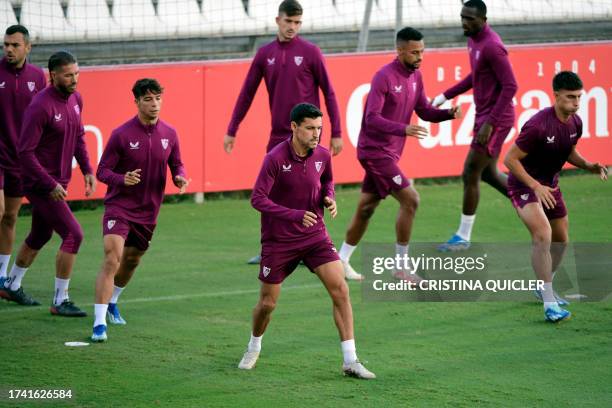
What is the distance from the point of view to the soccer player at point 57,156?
376 inches

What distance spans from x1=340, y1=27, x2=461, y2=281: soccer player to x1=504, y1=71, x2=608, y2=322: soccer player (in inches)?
48.1

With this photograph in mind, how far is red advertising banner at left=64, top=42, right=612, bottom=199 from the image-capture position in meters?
14.4

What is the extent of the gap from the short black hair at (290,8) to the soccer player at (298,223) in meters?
3.56

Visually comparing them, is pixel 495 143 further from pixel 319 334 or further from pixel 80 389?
pixel 80 389

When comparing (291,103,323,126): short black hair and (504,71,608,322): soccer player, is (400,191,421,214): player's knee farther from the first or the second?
(291,103,323,126): short black hair

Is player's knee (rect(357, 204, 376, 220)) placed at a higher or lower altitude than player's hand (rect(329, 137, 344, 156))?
lower

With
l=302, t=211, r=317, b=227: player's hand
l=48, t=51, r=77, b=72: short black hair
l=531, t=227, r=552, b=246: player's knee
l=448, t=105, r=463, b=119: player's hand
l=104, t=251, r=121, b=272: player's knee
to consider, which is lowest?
l=104, t=251, r=121, b=272: player's knee

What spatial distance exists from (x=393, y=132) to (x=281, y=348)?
9.15ft

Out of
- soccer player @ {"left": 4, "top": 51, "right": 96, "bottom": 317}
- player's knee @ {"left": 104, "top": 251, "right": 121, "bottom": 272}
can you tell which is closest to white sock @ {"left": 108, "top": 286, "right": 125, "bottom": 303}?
soccer player @ {"left": 4, "top": 51, "right": 96, "bottom": 317}

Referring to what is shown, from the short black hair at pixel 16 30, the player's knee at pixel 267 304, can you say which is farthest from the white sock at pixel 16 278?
the player's knee at pixel 267 304

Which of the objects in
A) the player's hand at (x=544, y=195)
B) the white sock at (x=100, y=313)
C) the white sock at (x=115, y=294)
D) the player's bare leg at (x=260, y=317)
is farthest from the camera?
the white sock at (x=115, y=294)

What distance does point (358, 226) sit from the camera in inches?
442

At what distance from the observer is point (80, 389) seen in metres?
7.55

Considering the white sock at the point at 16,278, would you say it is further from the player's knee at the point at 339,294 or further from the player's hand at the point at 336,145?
the player's knee at the point at 339,294
